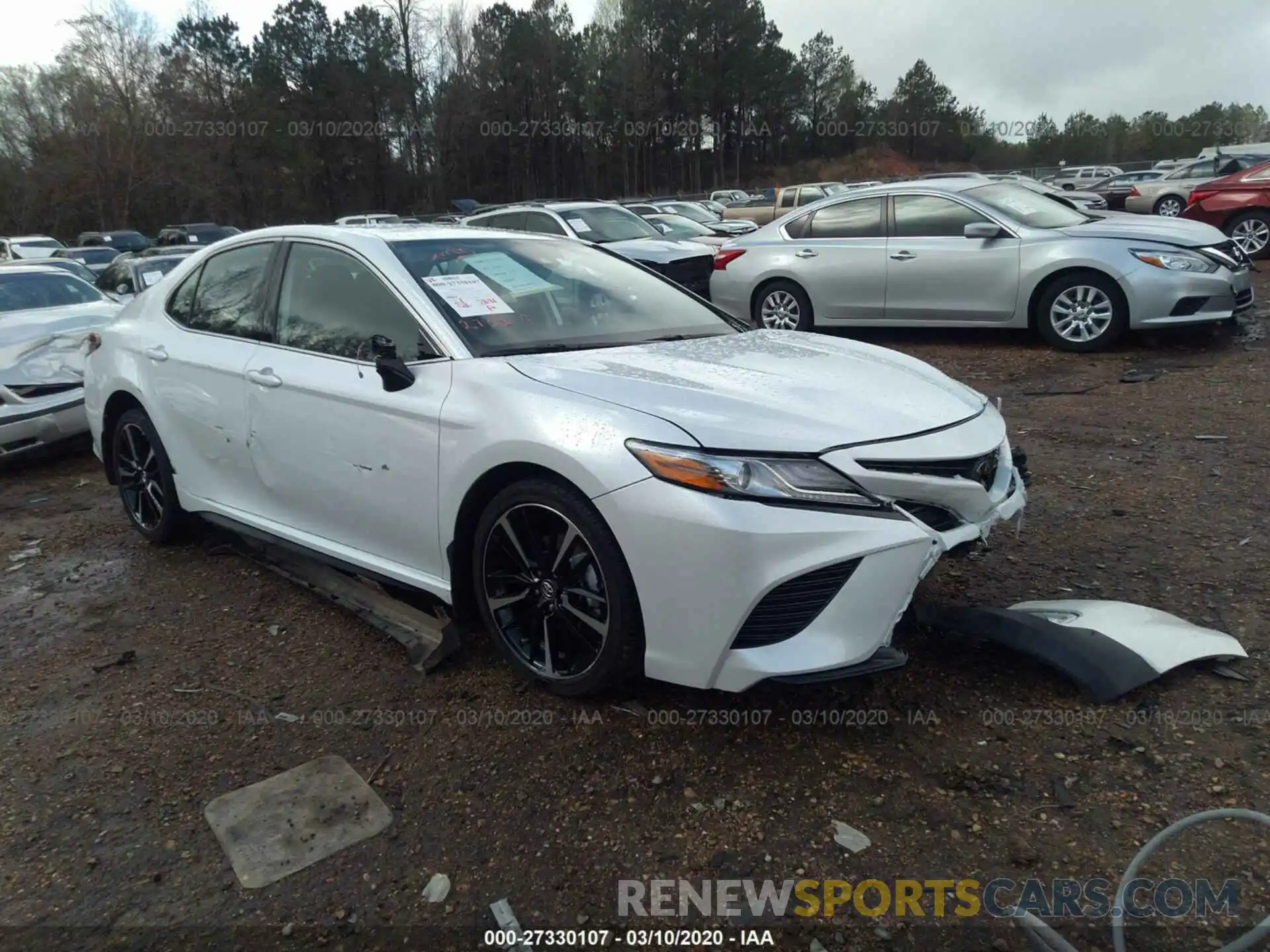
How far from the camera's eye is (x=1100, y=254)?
25.2 ft

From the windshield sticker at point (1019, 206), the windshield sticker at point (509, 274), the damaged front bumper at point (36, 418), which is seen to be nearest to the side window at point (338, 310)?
the windshield sticker at point (509, 274)

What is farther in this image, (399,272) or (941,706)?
(399,272)

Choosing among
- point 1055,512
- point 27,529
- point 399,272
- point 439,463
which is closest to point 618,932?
point 439,463

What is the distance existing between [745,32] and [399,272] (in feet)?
214

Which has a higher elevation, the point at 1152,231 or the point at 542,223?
the point at 542,223

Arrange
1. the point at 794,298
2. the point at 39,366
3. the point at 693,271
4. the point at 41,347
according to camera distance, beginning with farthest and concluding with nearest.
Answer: the point at 693,271
the point at 794,298
the point at 41,347
the point at 39,366

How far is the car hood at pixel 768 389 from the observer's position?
2.65 m

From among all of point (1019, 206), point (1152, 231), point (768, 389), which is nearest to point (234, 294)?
point (768, 389)

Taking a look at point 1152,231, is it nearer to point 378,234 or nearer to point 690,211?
point 378,234

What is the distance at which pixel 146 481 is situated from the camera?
4.70 meters

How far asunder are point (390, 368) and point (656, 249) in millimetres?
7937

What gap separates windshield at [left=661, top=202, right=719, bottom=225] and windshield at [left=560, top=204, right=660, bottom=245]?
22.1 feet

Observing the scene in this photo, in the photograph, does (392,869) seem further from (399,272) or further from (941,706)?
(399,272)

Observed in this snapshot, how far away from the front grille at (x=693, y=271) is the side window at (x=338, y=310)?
6.70 meters
